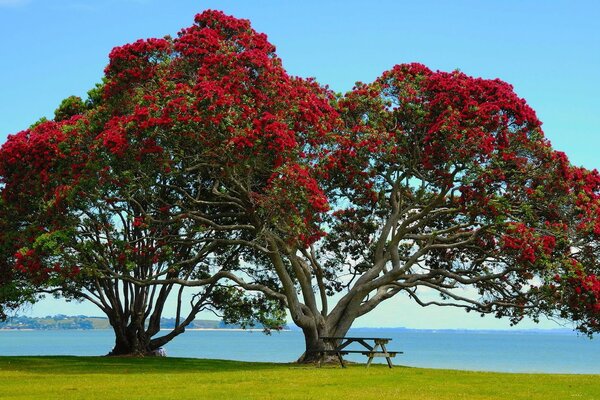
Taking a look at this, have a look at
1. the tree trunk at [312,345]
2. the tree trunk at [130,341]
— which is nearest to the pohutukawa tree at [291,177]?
the tree trunk at [312,345]

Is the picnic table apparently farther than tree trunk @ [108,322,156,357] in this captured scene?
No

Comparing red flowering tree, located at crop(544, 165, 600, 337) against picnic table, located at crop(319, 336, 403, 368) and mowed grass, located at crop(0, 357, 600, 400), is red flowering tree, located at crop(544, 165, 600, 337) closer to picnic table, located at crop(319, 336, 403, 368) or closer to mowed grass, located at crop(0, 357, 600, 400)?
mowed grass, located at crop(0, 357, 600, 400)

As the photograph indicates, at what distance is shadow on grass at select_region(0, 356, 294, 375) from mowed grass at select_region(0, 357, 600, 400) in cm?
3

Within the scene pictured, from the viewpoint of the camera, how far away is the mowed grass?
59.9ft

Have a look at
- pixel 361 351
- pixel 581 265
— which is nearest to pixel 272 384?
pixel 361 351

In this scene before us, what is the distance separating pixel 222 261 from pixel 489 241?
12488 mm

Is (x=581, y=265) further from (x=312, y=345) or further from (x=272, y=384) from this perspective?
(x=272, y=384)

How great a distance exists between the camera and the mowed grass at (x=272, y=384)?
1825 cm

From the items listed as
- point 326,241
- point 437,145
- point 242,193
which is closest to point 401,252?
point 326,241

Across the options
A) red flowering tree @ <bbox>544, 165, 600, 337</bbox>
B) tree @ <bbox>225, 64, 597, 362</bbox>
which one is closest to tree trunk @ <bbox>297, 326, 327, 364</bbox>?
tree @ <bbox>225, 64, 597, 362</bbox>

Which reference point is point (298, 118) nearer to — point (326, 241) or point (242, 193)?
point (242, 193)

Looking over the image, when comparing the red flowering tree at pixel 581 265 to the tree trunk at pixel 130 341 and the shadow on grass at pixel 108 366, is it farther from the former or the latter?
the tree trunk at pixel 130 341

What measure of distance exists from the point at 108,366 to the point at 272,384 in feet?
31.9

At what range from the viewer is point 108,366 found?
28312mm
